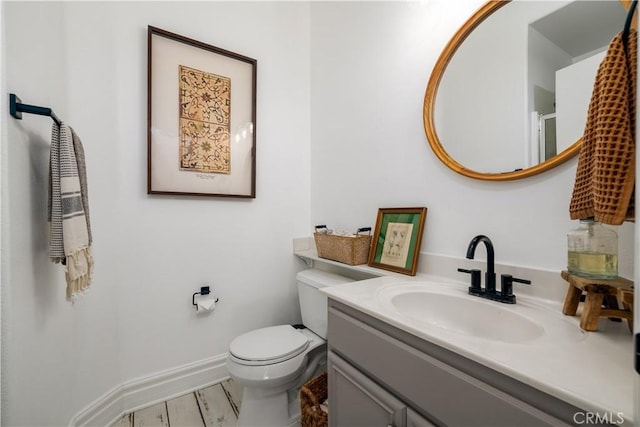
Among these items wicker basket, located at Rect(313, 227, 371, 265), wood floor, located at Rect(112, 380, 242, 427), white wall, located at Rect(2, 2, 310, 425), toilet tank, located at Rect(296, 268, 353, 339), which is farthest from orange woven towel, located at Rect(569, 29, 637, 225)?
wood floor, located at Rect(112, 380, 242, 427)

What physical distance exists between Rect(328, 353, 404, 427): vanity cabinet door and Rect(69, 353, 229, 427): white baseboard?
1.01m

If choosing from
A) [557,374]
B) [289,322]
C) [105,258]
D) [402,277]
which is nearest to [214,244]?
[105,258]

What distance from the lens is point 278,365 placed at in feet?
4.10

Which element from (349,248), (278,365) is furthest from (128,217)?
(349,248)

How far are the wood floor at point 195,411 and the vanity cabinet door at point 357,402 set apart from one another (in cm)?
77

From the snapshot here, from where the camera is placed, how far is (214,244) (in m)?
1.71

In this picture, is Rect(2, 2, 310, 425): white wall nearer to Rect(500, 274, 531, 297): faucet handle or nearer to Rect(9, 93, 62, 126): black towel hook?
Rect(9, 93, 62, 126): black towel hook

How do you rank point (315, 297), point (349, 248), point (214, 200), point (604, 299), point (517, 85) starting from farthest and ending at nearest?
point (214, 200) < point (315, 297) < point (349, 248) < point (517, 85) < point (604, 299)

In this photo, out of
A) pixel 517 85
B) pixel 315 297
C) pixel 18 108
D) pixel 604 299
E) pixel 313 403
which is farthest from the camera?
pixel 315 297

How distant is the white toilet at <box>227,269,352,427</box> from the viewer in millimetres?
1233

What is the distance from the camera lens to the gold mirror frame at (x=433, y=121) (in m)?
0.88

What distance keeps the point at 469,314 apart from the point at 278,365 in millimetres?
855

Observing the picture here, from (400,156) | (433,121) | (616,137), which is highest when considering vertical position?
(433,121)

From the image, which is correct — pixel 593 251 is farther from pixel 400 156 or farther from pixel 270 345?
pixel 270 345
